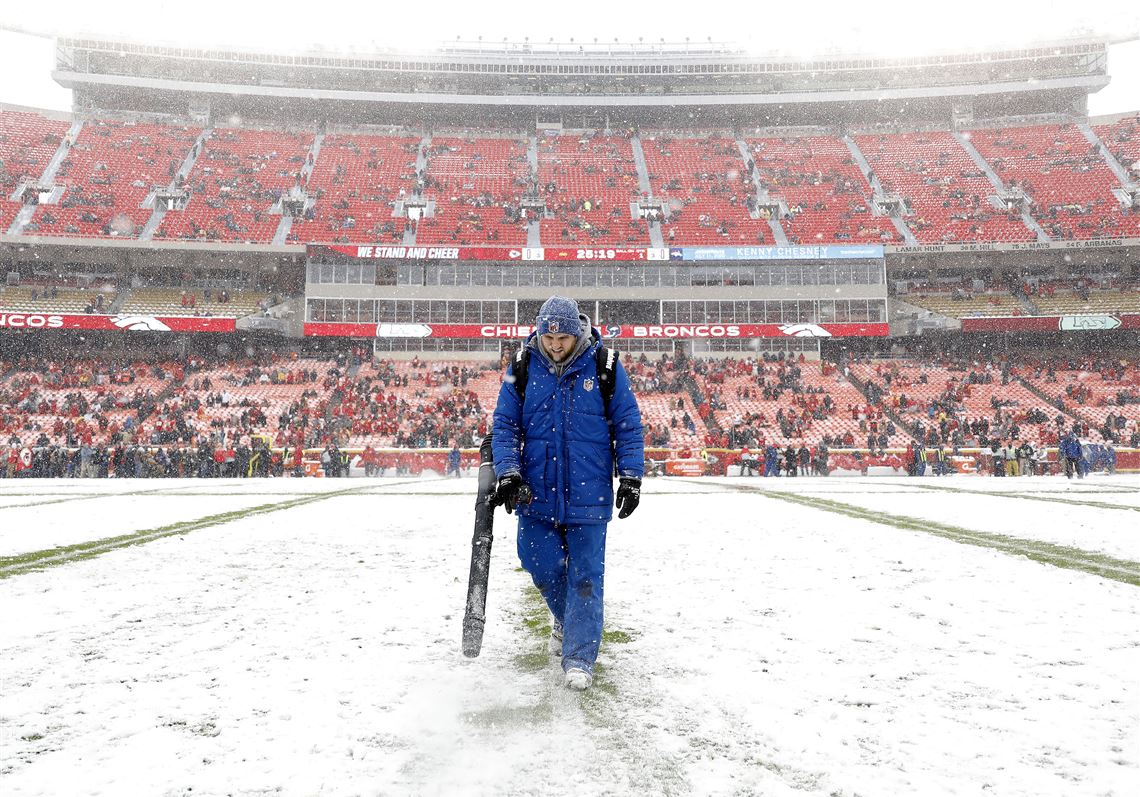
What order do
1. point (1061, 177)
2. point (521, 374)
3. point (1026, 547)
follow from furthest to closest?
point (1061, 177) < point (1026, 547) < point (521, 374)

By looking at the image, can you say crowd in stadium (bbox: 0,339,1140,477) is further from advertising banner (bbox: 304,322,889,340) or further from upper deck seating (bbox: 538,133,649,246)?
upper deck seating (bbox: 538,133,649,246)

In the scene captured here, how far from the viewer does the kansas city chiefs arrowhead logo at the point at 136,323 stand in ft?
119

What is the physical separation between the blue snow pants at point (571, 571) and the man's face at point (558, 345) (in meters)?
0.75

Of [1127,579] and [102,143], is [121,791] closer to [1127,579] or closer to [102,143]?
[1127,579]

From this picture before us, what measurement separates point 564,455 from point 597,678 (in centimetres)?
93

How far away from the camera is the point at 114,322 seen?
120 ft

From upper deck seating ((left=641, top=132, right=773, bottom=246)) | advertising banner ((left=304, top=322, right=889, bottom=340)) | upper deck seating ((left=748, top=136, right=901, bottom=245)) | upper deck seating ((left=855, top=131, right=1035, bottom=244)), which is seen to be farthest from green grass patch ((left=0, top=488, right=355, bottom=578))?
upper deck seating ((left=855, top=131, right=1035, bottom=244))

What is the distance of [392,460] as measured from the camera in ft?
76.8

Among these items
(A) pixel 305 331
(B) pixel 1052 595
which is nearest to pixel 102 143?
(A) pixel 305 331

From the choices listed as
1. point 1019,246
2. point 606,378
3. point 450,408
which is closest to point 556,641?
point 606,378

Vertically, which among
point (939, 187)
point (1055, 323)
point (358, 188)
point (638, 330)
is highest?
point (939, 187)

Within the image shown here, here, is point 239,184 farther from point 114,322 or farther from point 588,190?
point 588,190

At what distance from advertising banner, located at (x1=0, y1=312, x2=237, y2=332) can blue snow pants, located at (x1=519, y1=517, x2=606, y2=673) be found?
39482 mm

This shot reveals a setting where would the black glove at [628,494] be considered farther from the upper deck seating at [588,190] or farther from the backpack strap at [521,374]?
the upper deck seating at [588,190]
